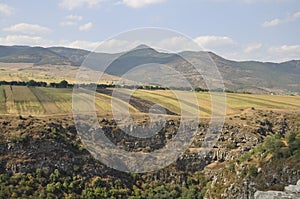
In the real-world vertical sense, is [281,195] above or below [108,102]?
above

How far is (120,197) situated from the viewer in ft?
186

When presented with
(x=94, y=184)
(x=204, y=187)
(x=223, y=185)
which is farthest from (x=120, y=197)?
(x=223, y=185)

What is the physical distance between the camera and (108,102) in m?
84.5

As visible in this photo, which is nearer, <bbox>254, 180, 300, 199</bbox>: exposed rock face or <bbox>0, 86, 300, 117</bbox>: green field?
<bbox>254, 180, 300, 199</bbox>: exposed rock face

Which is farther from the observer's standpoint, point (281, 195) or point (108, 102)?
point (108, 102)

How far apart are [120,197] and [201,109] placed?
111 feet

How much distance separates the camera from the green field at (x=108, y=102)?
76.4m

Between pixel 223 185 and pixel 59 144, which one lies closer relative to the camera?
pixel 223 185

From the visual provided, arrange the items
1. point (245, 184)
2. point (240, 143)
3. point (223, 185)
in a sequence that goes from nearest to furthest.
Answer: point (245, 184) < point (223, 185) < point (240, 143)

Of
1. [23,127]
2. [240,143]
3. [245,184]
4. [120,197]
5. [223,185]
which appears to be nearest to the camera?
[245,184]

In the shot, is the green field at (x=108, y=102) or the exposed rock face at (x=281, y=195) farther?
the green field at (x=108, y=102)

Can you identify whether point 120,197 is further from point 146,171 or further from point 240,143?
point 240,143

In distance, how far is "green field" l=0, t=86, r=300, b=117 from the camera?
76.4 m

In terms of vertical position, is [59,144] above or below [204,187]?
above
